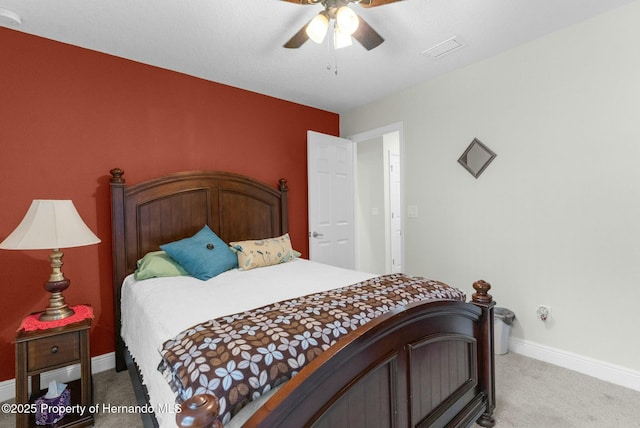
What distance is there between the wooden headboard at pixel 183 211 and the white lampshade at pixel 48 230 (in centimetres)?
52

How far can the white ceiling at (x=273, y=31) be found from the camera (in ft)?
6.39

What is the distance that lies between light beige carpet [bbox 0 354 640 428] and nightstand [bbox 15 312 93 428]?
0.15 meters

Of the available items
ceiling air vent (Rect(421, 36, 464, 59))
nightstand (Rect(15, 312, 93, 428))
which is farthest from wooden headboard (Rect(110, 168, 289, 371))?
ceiling air vent (Rect(421, 36, 464, 59))

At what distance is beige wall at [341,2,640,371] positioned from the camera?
2074 millimetres

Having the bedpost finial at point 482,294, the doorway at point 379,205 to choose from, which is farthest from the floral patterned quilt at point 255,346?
the doorway at point 379,205

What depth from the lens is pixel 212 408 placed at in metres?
0.70

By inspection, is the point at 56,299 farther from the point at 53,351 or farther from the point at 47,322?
the point at 53,351

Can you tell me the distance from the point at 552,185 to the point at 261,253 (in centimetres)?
237

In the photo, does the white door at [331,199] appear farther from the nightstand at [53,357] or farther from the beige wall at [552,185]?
the nightstand at [53,357]

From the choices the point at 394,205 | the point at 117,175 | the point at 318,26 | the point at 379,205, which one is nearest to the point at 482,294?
the point at 318,26

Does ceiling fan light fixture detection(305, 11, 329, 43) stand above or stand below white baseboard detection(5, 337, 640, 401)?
above

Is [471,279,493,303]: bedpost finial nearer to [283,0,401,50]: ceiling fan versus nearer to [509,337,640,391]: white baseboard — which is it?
[509,337,640,391]: white baseboard

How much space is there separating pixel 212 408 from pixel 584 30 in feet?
10.3

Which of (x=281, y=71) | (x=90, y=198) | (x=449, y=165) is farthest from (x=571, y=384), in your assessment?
(x=90, y=198)
